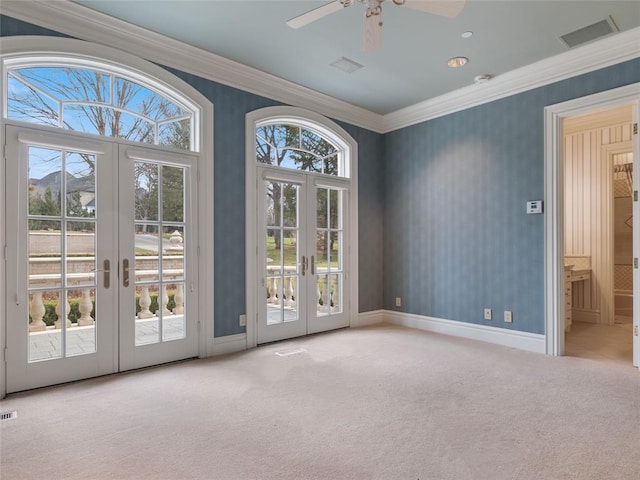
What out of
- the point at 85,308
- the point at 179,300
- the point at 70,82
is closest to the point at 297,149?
the point at 179,300

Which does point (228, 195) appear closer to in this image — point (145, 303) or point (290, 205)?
point (290, 205)

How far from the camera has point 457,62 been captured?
3912mm

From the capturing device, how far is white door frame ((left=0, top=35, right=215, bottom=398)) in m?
2.82

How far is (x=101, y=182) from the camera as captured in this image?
3281 millimetres

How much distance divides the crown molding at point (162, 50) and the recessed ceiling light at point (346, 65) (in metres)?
0.67

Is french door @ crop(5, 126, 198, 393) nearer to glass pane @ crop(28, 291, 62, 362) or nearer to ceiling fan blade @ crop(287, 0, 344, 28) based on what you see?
glass pane @ crop(28, 291, 62, 362)

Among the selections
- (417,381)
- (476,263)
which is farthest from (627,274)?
(417,381)

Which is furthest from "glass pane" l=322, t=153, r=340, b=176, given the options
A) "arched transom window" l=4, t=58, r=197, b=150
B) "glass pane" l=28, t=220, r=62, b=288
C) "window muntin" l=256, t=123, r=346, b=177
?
"glass pane" l=28, t=220, r=62, b=288

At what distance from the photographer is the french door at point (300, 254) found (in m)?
4.39

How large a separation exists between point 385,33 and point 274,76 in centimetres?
139

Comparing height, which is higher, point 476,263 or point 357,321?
point 476,263

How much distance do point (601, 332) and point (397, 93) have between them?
397 centimetres

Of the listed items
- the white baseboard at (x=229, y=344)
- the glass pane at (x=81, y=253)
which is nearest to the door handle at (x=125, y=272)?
the glass pane at (x=81, y=253)

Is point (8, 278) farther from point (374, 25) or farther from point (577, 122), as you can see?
point (577, 122)
